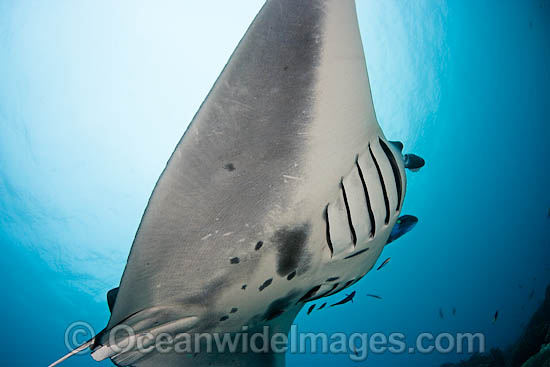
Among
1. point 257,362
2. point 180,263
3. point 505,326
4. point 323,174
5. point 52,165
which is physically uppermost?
point 52,165

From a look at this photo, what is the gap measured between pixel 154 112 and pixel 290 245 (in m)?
17.6

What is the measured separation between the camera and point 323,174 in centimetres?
130

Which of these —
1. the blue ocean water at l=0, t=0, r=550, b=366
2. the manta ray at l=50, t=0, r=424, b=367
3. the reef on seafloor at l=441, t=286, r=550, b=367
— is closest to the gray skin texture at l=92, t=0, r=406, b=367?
the manta ray at l=50, t=0, r=424, b=367

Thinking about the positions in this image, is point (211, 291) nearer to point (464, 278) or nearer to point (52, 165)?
point (52, 165)

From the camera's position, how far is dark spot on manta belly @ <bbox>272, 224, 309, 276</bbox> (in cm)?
138

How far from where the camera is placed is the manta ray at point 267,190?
40.5 inches

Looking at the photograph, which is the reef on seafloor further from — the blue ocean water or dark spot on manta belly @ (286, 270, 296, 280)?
the blue ocean water

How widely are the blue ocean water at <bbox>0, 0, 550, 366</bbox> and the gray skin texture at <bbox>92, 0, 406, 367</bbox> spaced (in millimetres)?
14689

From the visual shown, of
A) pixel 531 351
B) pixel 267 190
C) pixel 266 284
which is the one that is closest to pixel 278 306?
pixel 266 284

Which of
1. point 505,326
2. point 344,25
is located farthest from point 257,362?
point 505,326

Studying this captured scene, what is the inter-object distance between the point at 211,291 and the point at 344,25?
129cm

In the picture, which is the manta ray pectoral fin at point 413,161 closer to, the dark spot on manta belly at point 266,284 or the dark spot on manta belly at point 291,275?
the dark spot on manta belly at point 291,275

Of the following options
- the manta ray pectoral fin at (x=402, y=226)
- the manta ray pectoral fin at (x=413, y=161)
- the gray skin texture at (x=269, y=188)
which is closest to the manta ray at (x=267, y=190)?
the gray skin texture at (x=269, y=188)

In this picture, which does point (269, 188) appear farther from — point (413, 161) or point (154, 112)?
point (154, 112)
